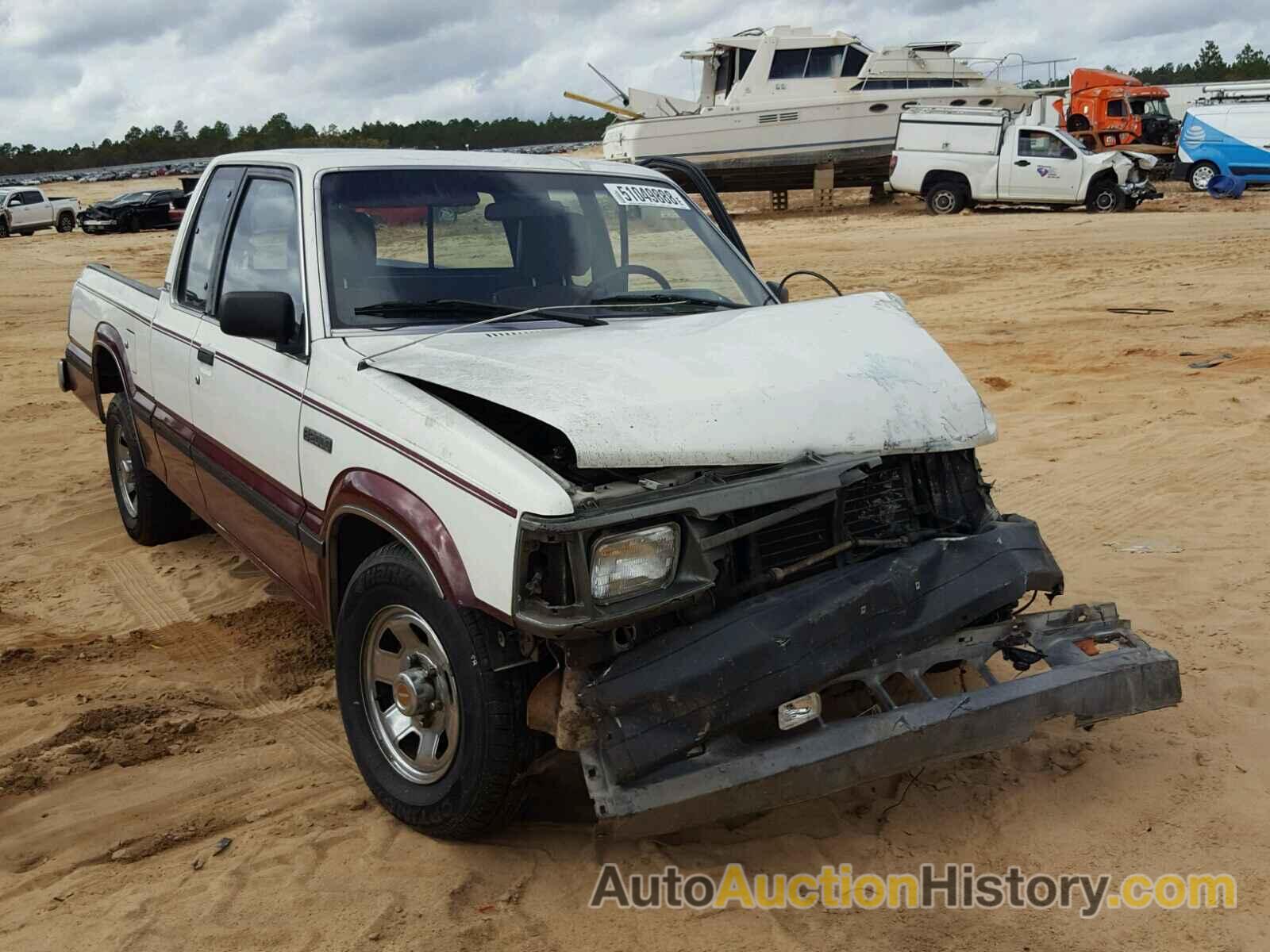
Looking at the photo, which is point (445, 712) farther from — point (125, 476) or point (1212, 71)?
point (1212, 71)

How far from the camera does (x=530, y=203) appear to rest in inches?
169

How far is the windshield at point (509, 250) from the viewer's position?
3.84 meters

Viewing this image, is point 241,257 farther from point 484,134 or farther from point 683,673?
point 484,134

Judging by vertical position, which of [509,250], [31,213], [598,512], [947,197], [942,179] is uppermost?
[31,213]

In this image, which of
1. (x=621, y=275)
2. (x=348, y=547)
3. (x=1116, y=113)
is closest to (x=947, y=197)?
(x=1116, y=113)

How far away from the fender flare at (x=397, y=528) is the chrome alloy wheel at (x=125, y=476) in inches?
113

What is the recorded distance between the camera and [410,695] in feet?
10.2

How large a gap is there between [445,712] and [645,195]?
239 centimetres

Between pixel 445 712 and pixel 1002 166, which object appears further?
pixel 1002 166

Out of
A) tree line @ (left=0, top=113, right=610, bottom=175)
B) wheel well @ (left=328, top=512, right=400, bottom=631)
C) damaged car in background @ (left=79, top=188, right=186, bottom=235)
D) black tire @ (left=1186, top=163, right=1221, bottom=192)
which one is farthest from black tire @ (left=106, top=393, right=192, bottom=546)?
tree line @ (left=0, top=113, right=610, bottom=175)

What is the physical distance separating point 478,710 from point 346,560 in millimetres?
909

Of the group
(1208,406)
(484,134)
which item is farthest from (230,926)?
(484,134)

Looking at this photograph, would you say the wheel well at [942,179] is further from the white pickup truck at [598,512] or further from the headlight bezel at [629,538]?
the headlight bezel at [629,538]

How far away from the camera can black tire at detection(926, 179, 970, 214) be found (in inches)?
907
